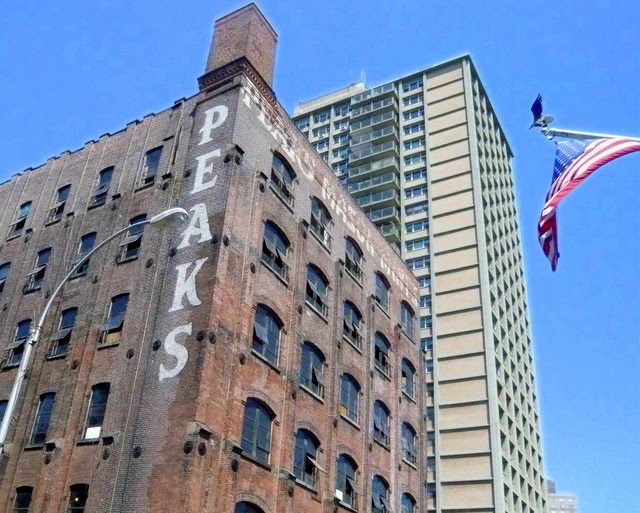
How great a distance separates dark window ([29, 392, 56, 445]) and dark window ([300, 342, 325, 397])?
32.7ft

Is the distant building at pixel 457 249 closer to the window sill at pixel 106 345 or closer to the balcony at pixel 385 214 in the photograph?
the balcony at pixel 385 214

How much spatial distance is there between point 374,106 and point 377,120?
7.90 ft

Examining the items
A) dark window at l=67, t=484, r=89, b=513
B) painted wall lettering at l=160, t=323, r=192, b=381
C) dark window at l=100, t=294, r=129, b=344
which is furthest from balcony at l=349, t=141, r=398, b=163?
dark window at l=67, t=484, r=89, b=513

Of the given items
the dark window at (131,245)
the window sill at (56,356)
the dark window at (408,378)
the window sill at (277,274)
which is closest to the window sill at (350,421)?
the window sill at (277,274)

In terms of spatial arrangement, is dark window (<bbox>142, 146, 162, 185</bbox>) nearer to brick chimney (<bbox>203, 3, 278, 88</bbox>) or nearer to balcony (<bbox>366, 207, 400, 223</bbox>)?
brick chimney (<bbox>203, 3, 278, 88</bbox>)

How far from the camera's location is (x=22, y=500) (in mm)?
25141

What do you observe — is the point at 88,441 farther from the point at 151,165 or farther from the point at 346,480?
the point at 151,165

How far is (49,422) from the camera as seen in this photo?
26.3 metres

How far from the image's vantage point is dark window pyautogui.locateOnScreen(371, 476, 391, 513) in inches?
1275

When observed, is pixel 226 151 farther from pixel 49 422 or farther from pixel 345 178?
pixel 345 178

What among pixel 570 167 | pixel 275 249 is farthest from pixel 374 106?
pixel 570 167

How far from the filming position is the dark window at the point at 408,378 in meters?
39.1

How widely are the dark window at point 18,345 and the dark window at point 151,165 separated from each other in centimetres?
812

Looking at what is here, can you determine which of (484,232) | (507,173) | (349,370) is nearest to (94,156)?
(349,370)
